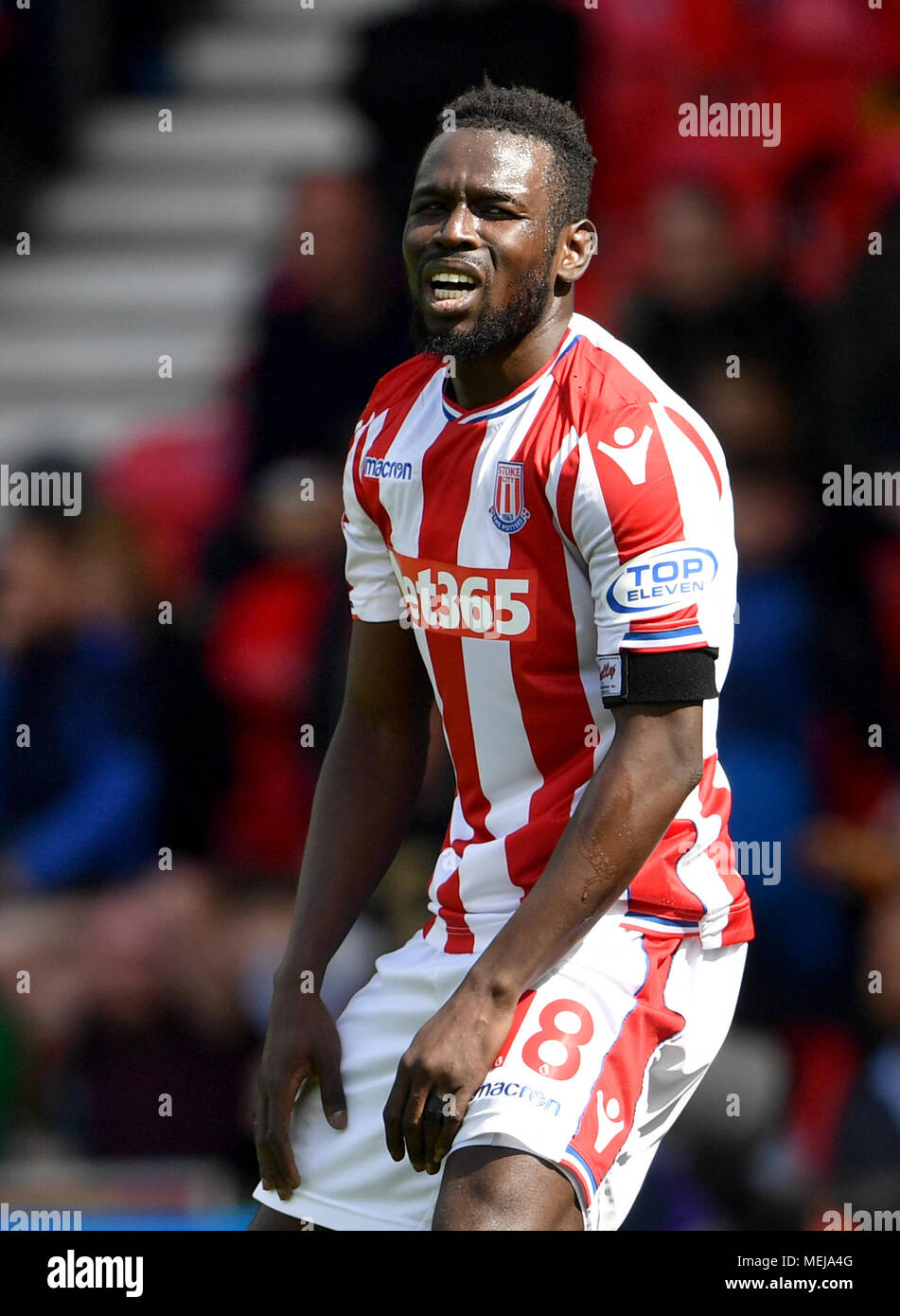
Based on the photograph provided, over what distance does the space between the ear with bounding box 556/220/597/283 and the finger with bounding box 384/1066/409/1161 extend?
3.92ft

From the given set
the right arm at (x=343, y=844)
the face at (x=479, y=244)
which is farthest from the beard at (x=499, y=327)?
the right arm at (x=343, y=844)

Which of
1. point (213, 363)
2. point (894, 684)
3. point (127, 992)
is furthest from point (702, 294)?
point (127, 992)

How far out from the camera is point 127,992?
191 inches

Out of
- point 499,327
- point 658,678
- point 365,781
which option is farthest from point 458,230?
point 365,781

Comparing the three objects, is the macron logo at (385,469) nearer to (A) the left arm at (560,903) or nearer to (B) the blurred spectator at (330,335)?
(A) the left arm at (560,903)

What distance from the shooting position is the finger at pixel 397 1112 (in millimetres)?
2531

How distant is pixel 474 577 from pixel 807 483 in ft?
6.91

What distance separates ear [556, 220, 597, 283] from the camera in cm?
281

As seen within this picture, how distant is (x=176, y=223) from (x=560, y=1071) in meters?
4.51

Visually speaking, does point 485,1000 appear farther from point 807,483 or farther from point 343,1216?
point 807,483

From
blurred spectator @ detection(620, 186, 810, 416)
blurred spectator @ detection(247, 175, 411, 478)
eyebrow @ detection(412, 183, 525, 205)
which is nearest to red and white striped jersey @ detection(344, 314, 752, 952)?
eyebrow @ detection(412, 183, 525, 205)

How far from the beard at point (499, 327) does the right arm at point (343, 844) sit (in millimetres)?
485

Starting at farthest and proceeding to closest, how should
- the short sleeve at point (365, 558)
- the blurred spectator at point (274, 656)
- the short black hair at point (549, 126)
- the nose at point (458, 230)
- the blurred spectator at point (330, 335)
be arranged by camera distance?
the blurred spectator at point (330, 335) → the blurred spectator at point (274, 656) → the short sleeve at point (365, 558) → the short black hair at point (549, 126) → the nose at point (458, 230)

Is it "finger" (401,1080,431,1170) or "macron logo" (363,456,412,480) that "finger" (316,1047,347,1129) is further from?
"macron logo" (363,456,412,480)
